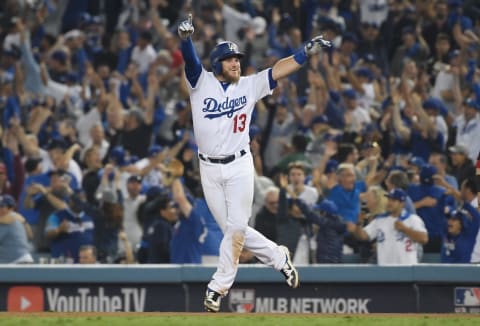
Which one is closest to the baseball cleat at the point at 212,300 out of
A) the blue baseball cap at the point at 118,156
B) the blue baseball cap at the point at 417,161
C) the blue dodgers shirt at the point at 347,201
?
the blue dodgers shirt at the point at 347,201

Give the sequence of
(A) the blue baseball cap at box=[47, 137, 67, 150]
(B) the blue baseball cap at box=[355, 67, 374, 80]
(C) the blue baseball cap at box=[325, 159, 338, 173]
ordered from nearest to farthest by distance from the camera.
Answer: (C) the blue baseball cap at box=[325, 159, 338, 173] < (A) the blue baseball cap at box=[47, 137, 67, 150] < (B) the blue baseball cap at box=[355, 67, 374, 80]

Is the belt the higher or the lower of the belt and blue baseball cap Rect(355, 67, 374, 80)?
the lower

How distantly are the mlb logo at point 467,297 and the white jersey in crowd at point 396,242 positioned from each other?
2.08 ft

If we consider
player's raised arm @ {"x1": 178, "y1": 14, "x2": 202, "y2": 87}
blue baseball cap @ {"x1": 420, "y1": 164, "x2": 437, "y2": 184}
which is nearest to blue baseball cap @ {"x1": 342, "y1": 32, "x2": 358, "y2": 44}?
blue baseball cap @ {"x1": 420, "y1": 164, "x2": 437, "y2": 184}

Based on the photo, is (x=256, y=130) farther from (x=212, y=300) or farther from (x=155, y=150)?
(x=212, y=300)

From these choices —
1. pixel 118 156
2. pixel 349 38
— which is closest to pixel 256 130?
pixel 118 156

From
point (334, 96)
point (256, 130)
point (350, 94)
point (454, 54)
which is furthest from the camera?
point (334, 96)

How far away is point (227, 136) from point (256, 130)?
506 cm

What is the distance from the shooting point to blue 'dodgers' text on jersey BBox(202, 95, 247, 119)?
948 cm

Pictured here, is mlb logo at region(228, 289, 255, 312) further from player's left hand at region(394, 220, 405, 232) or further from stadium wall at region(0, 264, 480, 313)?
player's left hand at region(394, 220, 405, 232)

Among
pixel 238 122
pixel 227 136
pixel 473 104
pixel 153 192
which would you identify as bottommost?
pixel 153 192

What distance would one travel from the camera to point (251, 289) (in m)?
11.8

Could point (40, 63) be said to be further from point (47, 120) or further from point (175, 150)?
point (175, 150)

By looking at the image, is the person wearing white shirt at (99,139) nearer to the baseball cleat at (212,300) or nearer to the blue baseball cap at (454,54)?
the blue baseball cap at (454,54)
